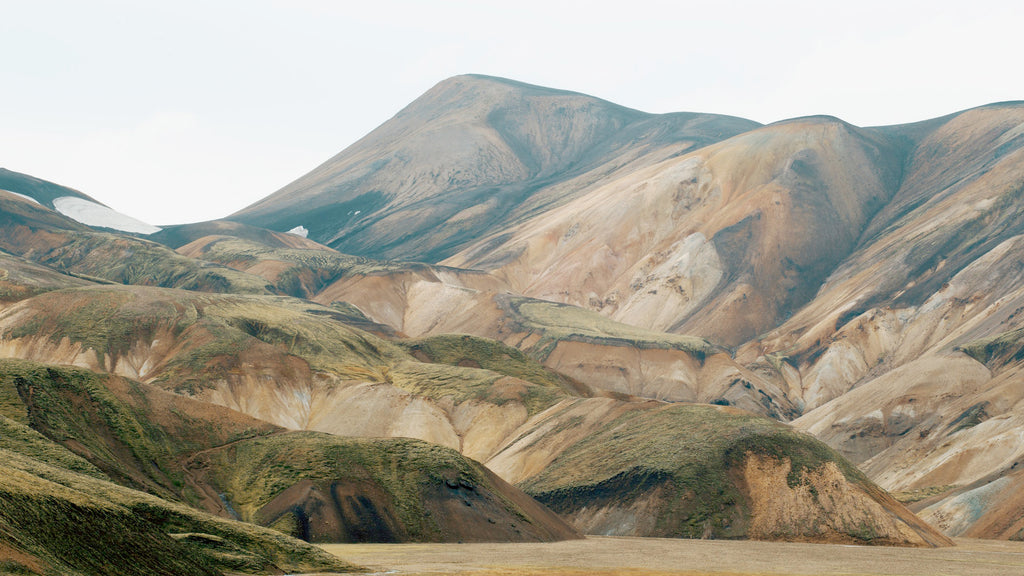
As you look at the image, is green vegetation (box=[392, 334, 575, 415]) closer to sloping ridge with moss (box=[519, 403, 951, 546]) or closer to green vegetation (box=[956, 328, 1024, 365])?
sloping ridge with moss (box=[519, 403, 951, 546])

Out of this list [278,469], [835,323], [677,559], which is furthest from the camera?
[835,323]

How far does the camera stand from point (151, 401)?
245 ft

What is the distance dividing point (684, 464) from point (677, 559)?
22.4m

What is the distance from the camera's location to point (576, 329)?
16912cm

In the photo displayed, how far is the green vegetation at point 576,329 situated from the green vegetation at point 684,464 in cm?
6904

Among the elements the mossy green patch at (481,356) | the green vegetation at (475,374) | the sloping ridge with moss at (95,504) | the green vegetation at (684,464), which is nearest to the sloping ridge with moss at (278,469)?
the sloping ridge with moss at (95,504)

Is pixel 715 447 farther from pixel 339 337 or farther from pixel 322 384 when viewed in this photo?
pixel 339 337

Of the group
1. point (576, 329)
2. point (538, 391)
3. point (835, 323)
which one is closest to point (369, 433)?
point (538, 391)

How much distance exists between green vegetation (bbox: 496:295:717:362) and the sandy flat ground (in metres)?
92.0

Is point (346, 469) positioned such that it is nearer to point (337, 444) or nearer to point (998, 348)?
point (337, 444)

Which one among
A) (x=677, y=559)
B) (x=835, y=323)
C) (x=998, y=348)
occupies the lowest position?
(x=677, y=559)

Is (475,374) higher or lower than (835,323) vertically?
lower

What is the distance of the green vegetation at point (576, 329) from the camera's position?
16262cm

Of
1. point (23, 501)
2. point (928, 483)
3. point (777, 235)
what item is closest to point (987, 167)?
point (777, 235)
